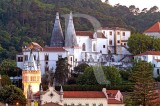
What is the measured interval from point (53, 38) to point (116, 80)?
38.7 ft

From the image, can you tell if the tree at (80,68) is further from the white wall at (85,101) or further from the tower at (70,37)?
the white wall at (85,101)

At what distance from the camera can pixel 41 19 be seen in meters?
110

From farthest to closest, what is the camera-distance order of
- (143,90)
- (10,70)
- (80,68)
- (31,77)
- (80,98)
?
(80,68) → (10,70) → (31,77) → (80,98) → (143,90)

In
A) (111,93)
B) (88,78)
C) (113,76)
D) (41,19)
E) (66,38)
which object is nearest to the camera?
(111,93)

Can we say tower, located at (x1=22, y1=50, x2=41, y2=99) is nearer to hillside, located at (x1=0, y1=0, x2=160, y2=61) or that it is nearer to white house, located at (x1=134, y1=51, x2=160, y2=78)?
white house, located at (x1=134, y1=51, x2=160, y2=78)

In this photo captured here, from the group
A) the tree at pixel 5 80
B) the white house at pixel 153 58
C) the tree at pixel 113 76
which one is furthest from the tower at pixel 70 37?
the tree at pixel 5 80

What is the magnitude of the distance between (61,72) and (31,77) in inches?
162

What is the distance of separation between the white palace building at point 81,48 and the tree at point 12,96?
23.9ft

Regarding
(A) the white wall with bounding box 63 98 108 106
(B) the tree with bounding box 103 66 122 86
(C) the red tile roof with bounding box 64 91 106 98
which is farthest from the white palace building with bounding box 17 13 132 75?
(A) the white wall with bounding box 63 98 108 106

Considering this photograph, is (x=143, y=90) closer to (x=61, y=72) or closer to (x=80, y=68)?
(x=61, y=72)

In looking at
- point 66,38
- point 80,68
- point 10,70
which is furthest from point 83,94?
point 66,38

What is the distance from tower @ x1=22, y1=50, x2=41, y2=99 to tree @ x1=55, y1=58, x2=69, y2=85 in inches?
93.3

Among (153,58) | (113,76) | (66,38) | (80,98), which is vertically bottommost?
(80,98)

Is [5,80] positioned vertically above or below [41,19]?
below
